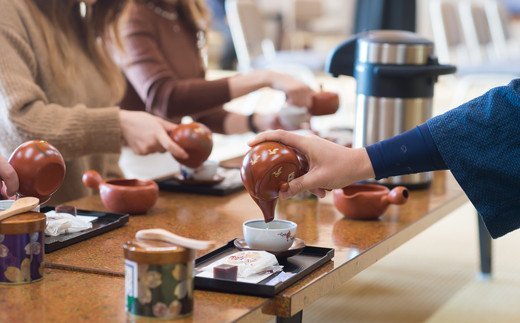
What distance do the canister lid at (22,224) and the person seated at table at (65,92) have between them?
0.68 m

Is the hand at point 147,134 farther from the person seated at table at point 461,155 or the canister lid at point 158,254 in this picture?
the canister lid at point 158,254

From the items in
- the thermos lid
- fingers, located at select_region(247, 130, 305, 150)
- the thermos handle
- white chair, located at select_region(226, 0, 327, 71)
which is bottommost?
white chair, located at select_region(226, 0, 327, 71)

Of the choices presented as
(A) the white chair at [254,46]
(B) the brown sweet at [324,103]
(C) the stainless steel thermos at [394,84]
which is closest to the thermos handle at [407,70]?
(C) the stainless steel thermos at [394,84]

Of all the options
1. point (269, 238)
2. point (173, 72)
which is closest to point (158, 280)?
point (269, 238)

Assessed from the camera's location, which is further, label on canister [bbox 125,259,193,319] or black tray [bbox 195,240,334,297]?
black tray [bbox 195,240,334,297]

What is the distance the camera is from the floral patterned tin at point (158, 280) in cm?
111

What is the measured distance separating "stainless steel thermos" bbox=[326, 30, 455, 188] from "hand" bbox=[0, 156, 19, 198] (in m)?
1.02

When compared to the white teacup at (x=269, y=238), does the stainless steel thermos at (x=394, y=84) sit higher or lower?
higher

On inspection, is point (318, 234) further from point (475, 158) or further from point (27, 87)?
point (27, 87)

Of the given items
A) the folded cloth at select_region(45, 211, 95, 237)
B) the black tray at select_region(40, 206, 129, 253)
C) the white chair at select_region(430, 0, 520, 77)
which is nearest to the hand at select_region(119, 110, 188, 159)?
the black tray at select_region(40, 206, 129, 253)

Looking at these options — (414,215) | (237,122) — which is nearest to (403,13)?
(237,122)

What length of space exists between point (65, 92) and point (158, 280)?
3.83 feet

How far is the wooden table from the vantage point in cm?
118

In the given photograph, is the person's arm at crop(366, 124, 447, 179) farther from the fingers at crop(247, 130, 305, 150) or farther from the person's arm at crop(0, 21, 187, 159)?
the person's arm at crop(0, 21, 187, 159)
